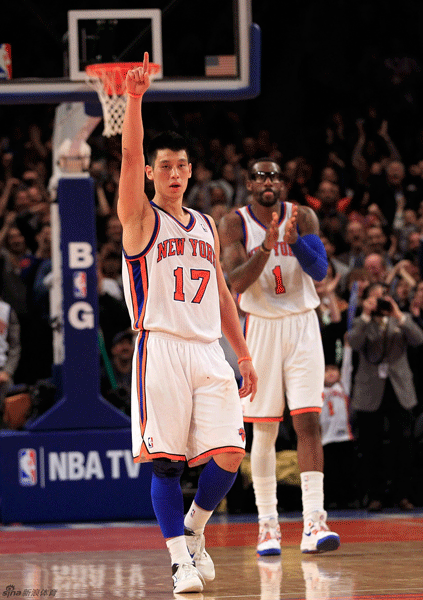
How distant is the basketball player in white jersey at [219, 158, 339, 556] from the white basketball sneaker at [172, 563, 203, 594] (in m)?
1.40

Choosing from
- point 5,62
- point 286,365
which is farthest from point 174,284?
point 5,62

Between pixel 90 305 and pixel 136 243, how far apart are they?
11.6ft

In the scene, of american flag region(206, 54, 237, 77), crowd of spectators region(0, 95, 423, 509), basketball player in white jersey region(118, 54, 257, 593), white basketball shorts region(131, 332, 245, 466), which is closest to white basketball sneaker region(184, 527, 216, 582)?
basketball player in white jersey region(118, 54, 257, 593)

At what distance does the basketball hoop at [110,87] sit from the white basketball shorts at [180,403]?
10.6 ft

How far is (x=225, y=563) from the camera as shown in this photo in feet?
18.4

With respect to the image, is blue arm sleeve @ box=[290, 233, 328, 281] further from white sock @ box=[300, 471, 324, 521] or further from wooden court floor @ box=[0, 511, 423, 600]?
wooden court floor @ box=[0, 511, 423, 600]

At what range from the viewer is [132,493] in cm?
812

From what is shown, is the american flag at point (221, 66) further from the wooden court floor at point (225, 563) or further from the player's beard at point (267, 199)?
the wooden court floor at point (225, 563)

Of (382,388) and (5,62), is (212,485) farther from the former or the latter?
(5,62)

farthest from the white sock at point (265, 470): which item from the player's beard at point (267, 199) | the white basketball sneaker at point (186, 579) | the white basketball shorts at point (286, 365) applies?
the white basketball sneaker at point (186, 579)

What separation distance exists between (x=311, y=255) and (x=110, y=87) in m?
2.52

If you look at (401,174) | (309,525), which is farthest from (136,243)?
(401,174)

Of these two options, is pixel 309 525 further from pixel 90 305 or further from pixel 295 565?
pixel 90 305

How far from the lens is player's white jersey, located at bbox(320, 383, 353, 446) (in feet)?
28.9
